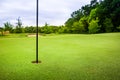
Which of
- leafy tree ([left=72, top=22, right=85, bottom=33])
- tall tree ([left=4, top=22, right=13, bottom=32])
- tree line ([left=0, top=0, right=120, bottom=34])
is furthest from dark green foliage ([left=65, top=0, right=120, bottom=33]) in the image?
tall tree ([left=4, top=22, right=13, bottom=32])

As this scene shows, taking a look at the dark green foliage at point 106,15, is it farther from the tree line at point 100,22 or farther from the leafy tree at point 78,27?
the leafy tree at point 78,27

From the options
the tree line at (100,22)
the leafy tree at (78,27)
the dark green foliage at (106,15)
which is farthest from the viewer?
the leafy tree at (78,27)

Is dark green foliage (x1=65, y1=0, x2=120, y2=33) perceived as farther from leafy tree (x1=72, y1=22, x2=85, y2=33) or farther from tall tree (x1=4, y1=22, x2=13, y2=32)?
tall tree (x1=4, y1=22, x2=13, y2=32)

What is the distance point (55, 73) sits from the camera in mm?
5598

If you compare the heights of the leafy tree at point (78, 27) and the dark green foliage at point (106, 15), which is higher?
the dark green foliage at point (106, 15)

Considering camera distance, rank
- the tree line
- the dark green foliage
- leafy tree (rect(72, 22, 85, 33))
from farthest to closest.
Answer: leafy tree (rect(72, 22, 85, 33)), the dark green foliage, the tree line

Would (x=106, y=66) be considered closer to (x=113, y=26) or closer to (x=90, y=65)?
(x=90, y=65)

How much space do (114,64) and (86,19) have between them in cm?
4569

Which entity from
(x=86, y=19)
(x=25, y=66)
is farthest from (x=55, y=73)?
(x=86, y=19)

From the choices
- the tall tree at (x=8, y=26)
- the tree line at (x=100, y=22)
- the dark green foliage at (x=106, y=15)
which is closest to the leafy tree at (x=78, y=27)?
the tree line at (x=100, y=22)

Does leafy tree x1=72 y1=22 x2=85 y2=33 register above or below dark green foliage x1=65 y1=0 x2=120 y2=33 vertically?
below

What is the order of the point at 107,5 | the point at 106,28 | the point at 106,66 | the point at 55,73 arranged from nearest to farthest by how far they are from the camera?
the point at 55,73, the point at 106,66, the point at 106,28, the point at 107,5

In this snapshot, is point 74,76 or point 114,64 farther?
point 114,64

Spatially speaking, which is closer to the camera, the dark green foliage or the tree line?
the tree line
